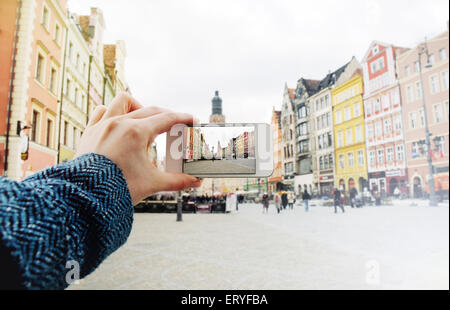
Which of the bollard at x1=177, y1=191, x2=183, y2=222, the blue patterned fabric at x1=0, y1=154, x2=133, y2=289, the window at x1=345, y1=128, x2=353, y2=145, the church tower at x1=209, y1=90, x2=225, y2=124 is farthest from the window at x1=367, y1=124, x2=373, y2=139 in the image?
the blue patterned fabric at x1=0, y1=154, x2=133, y2=289

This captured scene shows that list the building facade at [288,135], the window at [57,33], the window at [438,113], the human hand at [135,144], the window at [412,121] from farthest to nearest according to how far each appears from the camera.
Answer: the window at [438,113], the window at [412,121], the building facade at [288,135], the window at [57,33], the human hand at [135,144]

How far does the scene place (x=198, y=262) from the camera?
278 centimetres

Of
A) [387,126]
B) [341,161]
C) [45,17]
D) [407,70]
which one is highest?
[45,17]

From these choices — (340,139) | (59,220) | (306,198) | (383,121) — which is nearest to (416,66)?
(383,121)

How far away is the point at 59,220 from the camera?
21cm

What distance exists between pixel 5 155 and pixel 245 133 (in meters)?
1.16

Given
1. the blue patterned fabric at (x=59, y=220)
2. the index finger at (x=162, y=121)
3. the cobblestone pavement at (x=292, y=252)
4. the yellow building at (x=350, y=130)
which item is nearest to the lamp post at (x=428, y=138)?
the cobblestone pavement at (x=292, y=252)

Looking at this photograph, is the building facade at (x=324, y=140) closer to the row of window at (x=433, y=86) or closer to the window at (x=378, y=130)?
the window at (x=378, y=130)

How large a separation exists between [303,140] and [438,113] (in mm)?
892

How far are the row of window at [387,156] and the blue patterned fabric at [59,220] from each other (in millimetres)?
1830

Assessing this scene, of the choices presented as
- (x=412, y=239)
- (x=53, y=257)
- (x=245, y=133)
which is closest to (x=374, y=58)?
(x=412, y=239)

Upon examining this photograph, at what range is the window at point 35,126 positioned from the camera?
130 centimetres

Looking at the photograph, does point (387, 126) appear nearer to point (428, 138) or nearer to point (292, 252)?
point (428, 138)

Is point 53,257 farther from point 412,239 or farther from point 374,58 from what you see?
point 412,239
